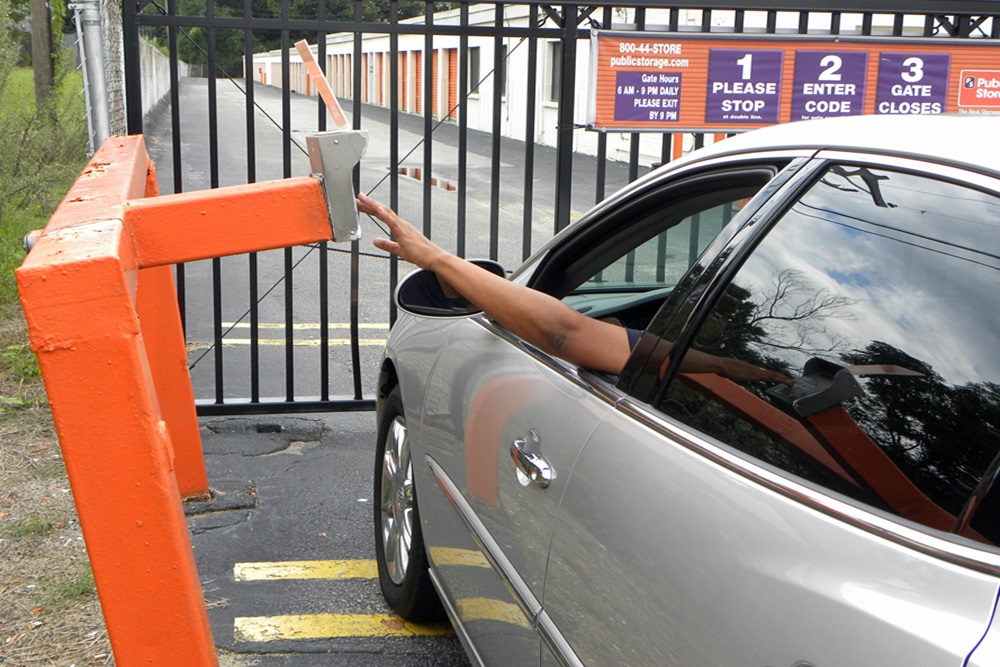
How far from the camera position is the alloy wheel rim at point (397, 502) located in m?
3.58

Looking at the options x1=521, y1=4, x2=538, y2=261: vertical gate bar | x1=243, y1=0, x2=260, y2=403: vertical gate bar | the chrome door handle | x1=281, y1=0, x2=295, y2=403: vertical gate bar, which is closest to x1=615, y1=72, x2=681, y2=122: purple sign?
x1=521, y1=4, x2=538, y2=261: vertical gate bar

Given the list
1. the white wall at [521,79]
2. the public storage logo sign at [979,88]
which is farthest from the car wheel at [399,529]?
the white wall at [521,79]

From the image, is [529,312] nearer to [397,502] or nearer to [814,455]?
[814,455]

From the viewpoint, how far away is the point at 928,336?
1582 millimetres

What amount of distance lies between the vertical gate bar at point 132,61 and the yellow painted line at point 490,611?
3.31 metres

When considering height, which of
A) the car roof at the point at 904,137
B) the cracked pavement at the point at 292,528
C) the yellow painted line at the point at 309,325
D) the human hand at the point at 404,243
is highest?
the car roof at the point at 904,137

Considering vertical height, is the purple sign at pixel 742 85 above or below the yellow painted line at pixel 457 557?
above

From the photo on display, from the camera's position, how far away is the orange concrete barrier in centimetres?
202

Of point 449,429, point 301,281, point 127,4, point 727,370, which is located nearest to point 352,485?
point 449,429

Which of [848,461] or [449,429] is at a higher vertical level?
[848,461]

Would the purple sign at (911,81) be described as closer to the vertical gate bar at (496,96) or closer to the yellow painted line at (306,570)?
the vertical gate bar at (496,96)

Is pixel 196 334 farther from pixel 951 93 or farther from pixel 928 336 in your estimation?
pixel 928 336

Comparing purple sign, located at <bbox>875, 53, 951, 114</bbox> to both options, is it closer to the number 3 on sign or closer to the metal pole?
the number 3 on sign

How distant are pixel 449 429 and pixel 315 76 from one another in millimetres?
1055
